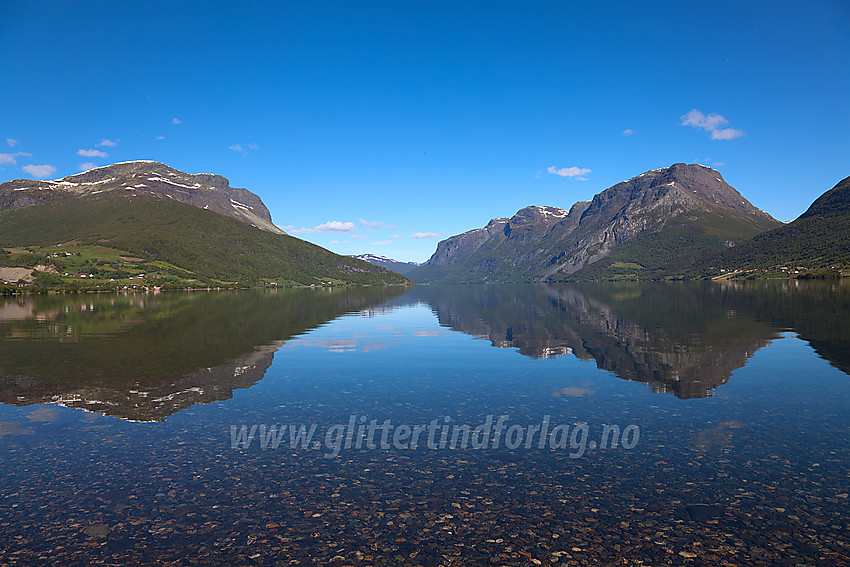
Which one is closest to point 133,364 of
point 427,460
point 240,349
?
point 240,349

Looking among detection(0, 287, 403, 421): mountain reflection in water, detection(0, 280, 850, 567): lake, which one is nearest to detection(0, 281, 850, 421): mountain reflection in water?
detection(0, 287, 403, 421): mountain reflection in water

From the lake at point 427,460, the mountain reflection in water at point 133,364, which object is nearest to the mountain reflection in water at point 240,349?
the mountain reflection in water at point 133,364

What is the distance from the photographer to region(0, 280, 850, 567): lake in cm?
1235

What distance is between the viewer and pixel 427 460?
59.6 ft

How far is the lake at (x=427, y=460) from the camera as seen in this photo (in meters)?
12.4

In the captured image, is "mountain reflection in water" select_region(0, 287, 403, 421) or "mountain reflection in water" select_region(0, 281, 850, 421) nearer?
"mountain reflection in water" select_region(0, 287, 403, 421)

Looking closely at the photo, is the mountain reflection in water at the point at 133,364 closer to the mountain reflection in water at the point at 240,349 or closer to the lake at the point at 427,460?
the mountain reflection in water at the point at 240,349

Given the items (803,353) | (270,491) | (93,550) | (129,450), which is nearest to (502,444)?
(270,491)

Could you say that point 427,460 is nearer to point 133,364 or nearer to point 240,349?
point 133,364

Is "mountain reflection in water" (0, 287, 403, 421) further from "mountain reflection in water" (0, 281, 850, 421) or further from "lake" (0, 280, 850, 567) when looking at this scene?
"lake" (0, 280, 850, 567)

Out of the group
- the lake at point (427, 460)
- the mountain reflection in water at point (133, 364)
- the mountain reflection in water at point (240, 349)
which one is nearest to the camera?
the lake at point (427, 460)

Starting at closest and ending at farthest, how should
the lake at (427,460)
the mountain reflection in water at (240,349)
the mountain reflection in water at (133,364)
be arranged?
1. the lake at (427,460)
2. the mountain reflection in water at (133,364)
3. the mountain reflection in water at (240,349)

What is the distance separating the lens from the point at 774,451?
18469 mm

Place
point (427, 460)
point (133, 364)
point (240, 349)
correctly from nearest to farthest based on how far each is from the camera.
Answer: point (427, 460) < point (133, 364) < point (240, 349)
